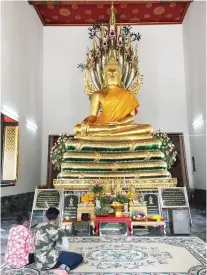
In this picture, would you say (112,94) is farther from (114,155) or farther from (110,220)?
(110,220)

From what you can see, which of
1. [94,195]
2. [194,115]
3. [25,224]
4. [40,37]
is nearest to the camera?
[25,224]

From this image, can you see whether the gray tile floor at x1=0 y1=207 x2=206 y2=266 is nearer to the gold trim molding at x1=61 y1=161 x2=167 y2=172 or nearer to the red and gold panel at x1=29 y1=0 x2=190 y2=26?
the gold trim molding at x1=61 y1=161 x2=167 y2=172

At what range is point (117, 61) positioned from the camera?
6941mm

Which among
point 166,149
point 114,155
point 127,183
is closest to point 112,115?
point 114,155

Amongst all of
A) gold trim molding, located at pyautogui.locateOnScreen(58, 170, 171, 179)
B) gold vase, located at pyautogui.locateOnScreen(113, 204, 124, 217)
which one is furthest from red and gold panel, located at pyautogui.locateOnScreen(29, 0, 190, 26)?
gold vase, located at pyautogui.locateOnScreen(113, 204, 124, 217)

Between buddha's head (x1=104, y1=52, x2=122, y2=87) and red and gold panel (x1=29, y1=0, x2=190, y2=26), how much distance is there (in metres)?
1.74

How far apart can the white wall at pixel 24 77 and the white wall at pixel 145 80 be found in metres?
0.30

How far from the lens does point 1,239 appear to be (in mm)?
3189

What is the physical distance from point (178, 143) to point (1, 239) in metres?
4.99

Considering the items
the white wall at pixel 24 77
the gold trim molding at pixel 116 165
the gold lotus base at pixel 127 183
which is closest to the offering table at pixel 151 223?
the gold lotus base at pixel 127 183

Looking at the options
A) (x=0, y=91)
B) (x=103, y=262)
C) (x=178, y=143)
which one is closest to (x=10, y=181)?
(x=0, y=91)

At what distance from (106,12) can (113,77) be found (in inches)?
85.5

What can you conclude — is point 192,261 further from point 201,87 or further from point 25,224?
point 201,87

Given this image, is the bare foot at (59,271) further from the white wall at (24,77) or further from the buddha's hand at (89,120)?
the buddha's hand at (89,120)
